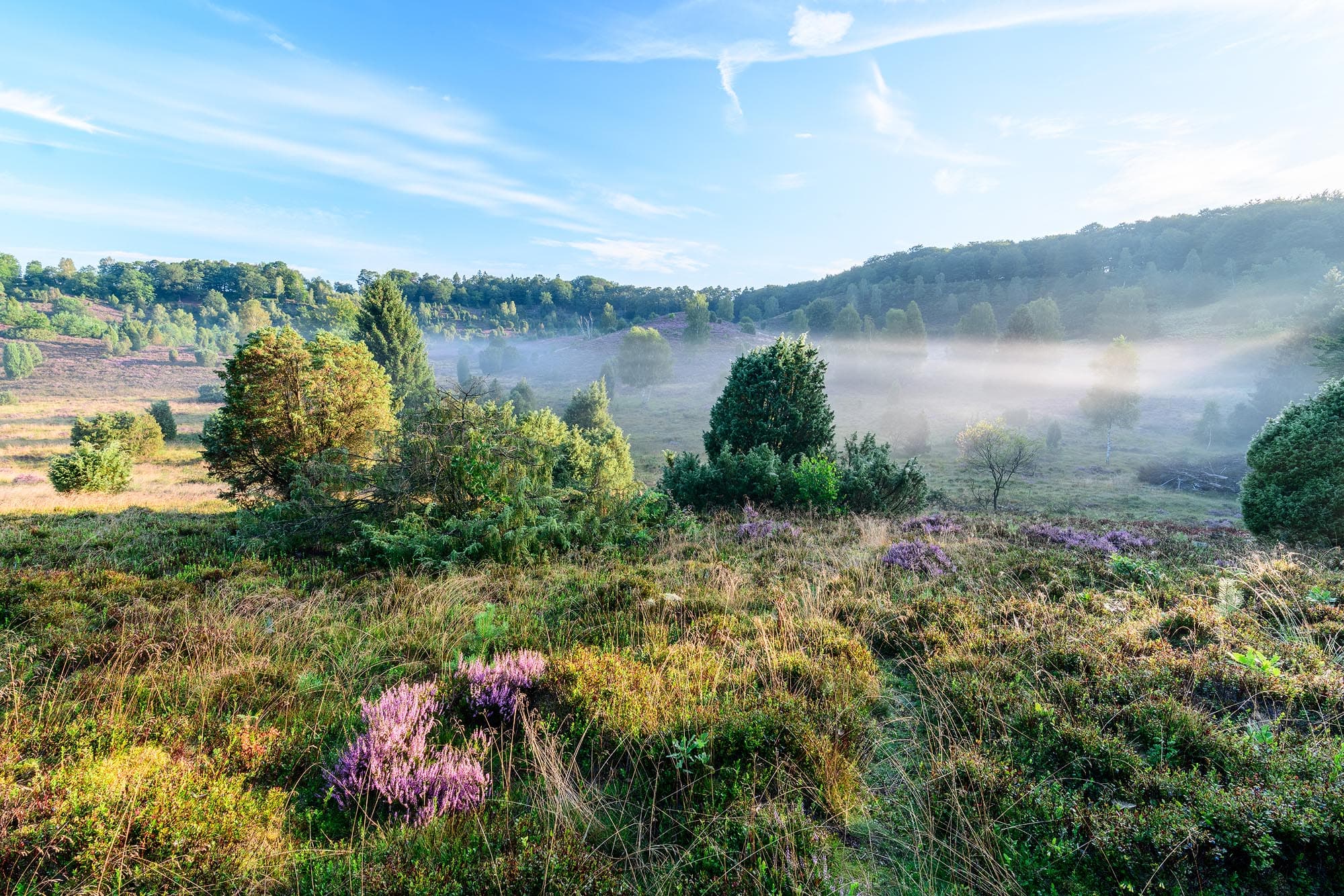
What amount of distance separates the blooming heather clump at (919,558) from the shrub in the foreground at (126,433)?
40.0 metres

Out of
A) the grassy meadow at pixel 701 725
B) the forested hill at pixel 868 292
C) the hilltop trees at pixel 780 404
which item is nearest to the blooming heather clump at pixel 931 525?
the grassy meadow at pixel 701 725

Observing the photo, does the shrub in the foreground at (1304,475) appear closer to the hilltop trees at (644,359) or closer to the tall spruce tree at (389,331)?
the tall spruce tree at (389,331)

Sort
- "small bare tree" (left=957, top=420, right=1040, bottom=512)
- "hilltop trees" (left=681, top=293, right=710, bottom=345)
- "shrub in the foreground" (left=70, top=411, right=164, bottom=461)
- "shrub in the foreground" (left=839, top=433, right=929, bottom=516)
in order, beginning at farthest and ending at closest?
"hilltop trees" (left=681, top=293, right=710, bottom=345) < "small bare tree" (left=957, top=420, right=1040, bottom=512) < "shrub in the foreground" (left=70, top=411, right=164, bottom=461) < "shrub in the foreground" (left=839, top=433, right=929, bottom=516)

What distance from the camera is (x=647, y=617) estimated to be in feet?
15.4

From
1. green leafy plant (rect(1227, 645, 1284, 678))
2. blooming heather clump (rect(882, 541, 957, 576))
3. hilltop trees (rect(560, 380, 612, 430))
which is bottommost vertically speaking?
hilltop trees (rect(560, 380, 612, 430))

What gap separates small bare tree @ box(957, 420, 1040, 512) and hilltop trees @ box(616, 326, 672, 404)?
3577cm

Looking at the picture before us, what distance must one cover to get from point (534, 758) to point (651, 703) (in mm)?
749

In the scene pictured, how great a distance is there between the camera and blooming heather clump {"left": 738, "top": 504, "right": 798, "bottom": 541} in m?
8.83

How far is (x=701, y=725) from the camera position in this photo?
2926mm

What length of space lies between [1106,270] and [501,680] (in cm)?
13420

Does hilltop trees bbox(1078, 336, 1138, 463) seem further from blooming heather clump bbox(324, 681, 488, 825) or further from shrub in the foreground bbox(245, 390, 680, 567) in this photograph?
blooming heather clump bbox(324, 681, 488, 825)

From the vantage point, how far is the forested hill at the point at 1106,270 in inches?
3157

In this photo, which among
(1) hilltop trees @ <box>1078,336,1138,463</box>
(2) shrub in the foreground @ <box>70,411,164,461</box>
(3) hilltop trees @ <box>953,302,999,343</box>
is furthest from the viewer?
(3) hilltop trees @ <box>953,302,999,343</box>

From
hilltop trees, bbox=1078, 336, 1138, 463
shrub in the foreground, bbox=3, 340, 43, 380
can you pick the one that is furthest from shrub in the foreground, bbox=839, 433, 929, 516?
shrub in the foreground, bbox=3, 340, 43, 380
